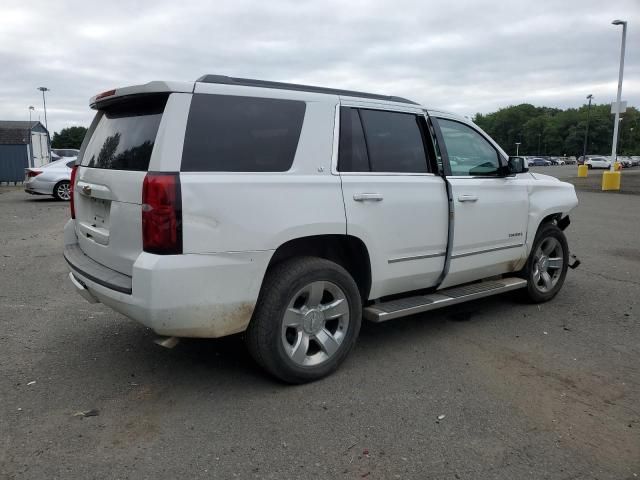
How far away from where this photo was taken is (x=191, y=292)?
3.08 metres

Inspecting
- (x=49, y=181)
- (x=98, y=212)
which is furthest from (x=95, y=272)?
(x=49, y=181)

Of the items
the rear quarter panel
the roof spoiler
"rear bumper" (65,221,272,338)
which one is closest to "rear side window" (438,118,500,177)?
the rear quarter panel

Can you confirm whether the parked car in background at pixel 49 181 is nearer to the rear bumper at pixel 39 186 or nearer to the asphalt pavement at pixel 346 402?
the rear bumper at pixel 39 186

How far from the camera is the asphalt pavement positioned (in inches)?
109

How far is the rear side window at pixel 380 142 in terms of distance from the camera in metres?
3.87

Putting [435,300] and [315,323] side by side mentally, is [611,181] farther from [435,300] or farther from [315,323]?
[315,323]

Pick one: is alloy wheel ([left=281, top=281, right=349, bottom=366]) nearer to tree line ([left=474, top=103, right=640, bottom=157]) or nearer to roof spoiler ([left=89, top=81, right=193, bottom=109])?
roof spoiler ([left=89, top=81, right=193, bottom=109])

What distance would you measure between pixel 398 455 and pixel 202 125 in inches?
85.2

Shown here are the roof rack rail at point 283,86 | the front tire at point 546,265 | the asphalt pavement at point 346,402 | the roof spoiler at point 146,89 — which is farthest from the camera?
the front tire at point 546,265

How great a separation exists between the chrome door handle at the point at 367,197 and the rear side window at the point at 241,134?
0.55m

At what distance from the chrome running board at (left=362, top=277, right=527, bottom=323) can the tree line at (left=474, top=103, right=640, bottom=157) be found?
111538 mm

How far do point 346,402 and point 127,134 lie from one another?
2.24 m

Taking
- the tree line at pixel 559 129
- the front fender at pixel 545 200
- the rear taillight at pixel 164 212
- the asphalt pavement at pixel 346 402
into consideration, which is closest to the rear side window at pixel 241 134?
the rear taillight at pixel 164 212

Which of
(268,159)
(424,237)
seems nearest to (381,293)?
(424,237)
